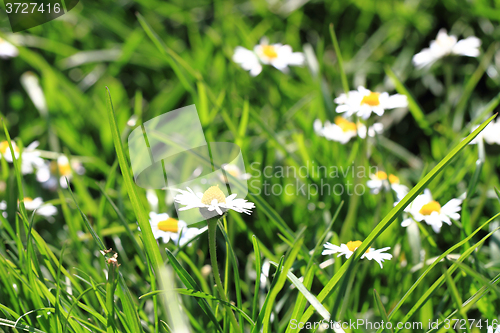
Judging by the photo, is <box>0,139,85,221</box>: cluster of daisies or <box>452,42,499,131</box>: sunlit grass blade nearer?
<box>0,139,85,221</box>: cluster of daisies

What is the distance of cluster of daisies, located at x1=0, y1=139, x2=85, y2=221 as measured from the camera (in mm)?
957

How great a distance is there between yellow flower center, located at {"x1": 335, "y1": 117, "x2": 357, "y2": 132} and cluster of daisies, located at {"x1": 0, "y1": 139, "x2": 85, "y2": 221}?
697 mm

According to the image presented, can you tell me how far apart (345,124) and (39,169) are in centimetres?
86

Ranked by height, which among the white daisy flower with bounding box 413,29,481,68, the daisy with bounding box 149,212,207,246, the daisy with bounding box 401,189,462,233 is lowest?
the daisy with bounding box 401,189,462,233

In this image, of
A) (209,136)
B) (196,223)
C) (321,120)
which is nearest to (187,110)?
(209,136)

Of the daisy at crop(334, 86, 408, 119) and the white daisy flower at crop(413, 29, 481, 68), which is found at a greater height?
the white daisy flower at crop(413, 29, 481, 68)

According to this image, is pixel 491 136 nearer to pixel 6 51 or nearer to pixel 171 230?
pixel 171 230

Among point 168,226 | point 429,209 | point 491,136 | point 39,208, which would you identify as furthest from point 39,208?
point 491,136

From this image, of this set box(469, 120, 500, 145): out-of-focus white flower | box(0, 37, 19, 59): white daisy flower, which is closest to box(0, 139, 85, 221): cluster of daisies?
box(0, 37, 19, 59): white daisy flower

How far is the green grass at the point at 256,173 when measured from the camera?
0.60 meters

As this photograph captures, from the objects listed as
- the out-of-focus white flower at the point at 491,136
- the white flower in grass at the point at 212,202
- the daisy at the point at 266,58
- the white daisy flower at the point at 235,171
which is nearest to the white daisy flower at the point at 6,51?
the daisy at the point at 266,58

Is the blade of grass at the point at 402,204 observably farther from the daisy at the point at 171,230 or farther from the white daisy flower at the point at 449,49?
the white daisy flower at the point at 449,49

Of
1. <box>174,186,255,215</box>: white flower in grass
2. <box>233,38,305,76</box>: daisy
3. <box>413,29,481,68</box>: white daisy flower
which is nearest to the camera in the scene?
<box>174,186,255,215</box>: white flower in grass

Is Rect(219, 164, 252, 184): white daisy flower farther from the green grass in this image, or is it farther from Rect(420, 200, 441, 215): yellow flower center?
Rect(420, 200, 441, 215): yellow flower center
